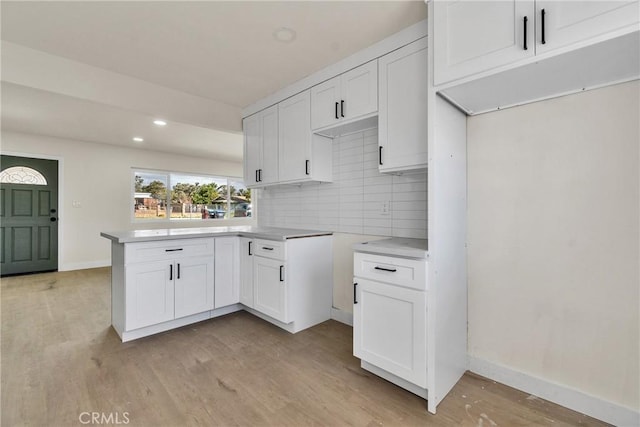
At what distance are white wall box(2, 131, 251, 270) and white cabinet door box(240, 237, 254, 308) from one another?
4318 millimetres

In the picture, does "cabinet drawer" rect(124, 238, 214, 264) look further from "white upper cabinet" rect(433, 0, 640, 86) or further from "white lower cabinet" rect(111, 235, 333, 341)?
"white upper cabinet" rect(433, 0, 640, 86)

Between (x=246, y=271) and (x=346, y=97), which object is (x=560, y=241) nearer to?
(x=346, y=97)

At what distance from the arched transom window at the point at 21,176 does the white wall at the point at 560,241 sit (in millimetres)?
6753

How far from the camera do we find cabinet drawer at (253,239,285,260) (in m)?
2.67

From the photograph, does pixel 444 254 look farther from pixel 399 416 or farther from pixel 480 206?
pixel 399 416

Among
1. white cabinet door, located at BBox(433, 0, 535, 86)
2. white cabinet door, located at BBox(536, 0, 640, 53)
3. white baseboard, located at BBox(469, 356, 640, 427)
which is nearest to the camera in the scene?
white cabinet door, located at BBox(536, 0, 640, 53)

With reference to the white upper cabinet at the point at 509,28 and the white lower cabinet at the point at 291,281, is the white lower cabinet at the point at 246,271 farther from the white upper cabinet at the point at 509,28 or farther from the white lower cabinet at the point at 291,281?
the white upper cabinet at the point at 509,28

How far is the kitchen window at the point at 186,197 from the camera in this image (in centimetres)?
642

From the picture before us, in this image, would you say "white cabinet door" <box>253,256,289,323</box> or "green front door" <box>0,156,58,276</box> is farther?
"green front door" <box>0,156,58,276</box>

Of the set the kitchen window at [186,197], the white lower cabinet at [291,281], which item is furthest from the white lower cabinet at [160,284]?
the kitchen window at [186,197]

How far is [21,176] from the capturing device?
5.06 m

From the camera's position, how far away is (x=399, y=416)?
63.8 inches

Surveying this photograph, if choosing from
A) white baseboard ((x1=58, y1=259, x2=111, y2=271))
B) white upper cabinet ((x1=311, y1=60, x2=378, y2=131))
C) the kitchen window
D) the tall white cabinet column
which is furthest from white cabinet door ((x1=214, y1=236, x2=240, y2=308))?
the kitchen window

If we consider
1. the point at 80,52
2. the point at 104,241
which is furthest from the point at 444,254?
the point at 104,241
